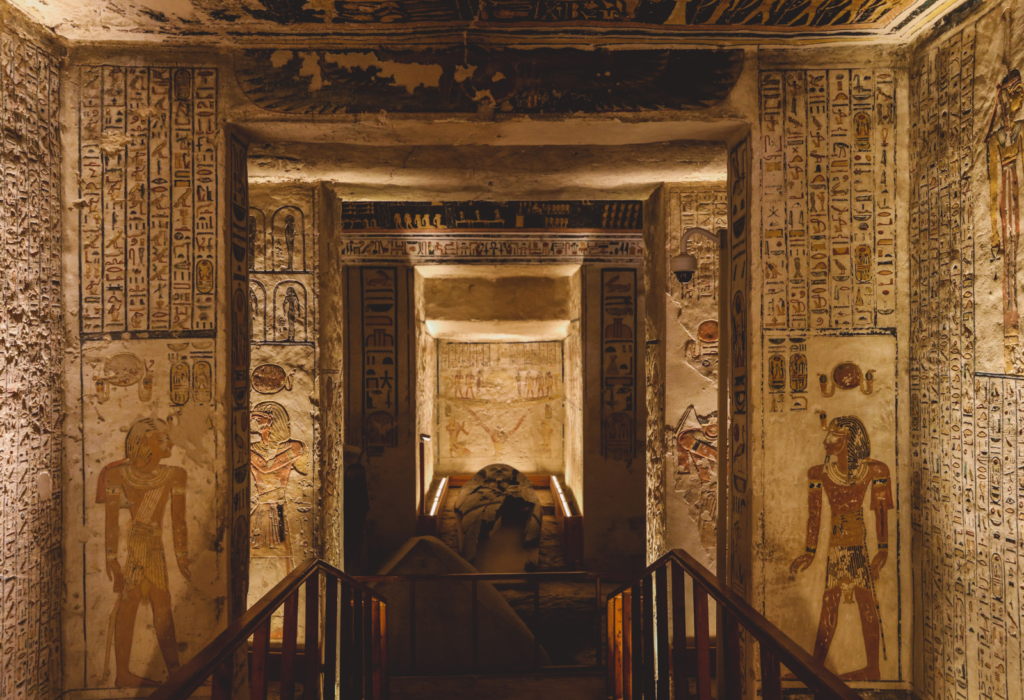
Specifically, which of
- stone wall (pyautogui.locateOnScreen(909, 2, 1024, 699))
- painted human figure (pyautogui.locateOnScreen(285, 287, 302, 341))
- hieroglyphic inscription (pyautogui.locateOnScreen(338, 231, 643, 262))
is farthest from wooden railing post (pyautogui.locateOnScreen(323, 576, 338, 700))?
hieroglyphic inscription (pyautogui.locateOnScreen(338, 231, 643, 262))

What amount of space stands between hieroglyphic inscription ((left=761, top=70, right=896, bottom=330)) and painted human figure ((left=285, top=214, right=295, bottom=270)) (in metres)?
3.29

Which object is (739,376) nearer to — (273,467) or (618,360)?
(273,467)

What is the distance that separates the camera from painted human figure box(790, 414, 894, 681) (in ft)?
9.68

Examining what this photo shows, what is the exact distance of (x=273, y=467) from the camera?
4.61 m

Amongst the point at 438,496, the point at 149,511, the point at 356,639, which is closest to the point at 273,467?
the point at 149,511

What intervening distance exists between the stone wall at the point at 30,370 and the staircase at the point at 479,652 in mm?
785

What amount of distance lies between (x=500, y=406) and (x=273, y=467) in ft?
21.7

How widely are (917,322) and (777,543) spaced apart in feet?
4.07

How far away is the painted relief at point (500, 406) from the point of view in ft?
35.8

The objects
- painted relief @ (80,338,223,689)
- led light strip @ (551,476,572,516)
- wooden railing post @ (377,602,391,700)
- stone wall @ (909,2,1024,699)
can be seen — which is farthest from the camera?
led light strip @ (551,476,572,516)

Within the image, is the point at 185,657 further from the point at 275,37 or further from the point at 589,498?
the point at 589,498

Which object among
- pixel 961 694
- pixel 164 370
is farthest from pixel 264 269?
pixel 961 694

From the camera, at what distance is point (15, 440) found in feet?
8.58

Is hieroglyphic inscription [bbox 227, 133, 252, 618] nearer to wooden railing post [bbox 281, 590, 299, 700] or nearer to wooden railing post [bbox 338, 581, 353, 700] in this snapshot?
wooden railing post [bbox 338, 581, 353, 700]
